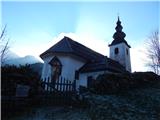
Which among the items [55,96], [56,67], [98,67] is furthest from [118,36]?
Result: [55,96]

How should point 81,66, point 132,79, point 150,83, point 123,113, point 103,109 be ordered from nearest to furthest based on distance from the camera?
point 123,113 → point 103,109 → point 132,79 → point 150,83 → point 81,66

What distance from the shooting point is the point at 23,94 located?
8.63m

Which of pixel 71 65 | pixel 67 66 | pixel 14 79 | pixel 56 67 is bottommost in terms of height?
pixel 14 79

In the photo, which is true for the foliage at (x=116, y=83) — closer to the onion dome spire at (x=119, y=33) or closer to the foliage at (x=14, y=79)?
the foliage at (x=14, y=79)

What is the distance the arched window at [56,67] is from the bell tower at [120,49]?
14884mm

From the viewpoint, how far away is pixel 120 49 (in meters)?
31.6

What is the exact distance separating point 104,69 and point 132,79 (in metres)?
7.19

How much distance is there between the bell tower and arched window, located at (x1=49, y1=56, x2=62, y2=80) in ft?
48.8

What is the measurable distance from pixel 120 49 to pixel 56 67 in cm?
1595

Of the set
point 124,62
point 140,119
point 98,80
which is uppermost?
point 124,62

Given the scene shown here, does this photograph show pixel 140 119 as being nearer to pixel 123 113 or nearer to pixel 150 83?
pixel 123 113

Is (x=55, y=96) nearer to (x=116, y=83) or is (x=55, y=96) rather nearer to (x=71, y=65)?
(x=116, y=83)

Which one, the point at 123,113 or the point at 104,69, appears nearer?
the point at 123,113

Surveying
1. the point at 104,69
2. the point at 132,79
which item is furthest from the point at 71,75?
the point at 132,79
